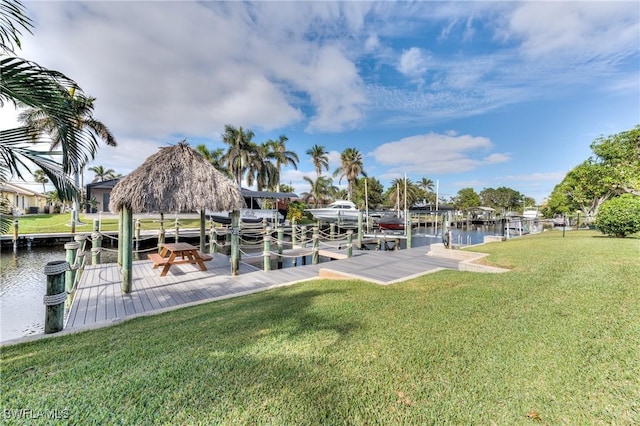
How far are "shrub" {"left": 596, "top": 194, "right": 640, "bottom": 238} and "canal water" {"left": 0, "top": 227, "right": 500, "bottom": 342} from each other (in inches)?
519

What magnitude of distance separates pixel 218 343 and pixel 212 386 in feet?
3.13

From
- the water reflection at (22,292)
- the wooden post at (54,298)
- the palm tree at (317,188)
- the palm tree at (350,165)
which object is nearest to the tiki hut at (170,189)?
the water reflection at (22,292)

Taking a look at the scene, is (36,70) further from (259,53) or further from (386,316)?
(259,53)

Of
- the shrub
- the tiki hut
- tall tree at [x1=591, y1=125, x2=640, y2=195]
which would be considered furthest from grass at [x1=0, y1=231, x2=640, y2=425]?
tall tree at [x1=591, y1=125, x2=640, y2=195]

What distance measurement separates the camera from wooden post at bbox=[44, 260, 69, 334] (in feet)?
13.6

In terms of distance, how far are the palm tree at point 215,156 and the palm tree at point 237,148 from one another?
1.06 m

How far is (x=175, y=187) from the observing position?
7.62 meters

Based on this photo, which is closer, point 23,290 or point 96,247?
point 23,290

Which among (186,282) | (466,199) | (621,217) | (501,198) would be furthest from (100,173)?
(501,198)

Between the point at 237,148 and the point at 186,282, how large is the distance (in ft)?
92.5

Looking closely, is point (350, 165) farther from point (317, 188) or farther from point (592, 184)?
point (592, 184)

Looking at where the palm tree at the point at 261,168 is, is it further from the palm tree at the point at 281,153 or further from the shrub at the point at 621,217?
the shrub at the point at 621,217

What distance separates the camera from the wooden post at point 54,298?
13.6 ft

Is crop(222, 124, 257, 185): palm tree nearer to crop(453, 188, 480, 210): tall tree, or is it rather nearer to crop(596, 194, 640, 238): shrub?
crop(596, 194, 640, 238): shrub
